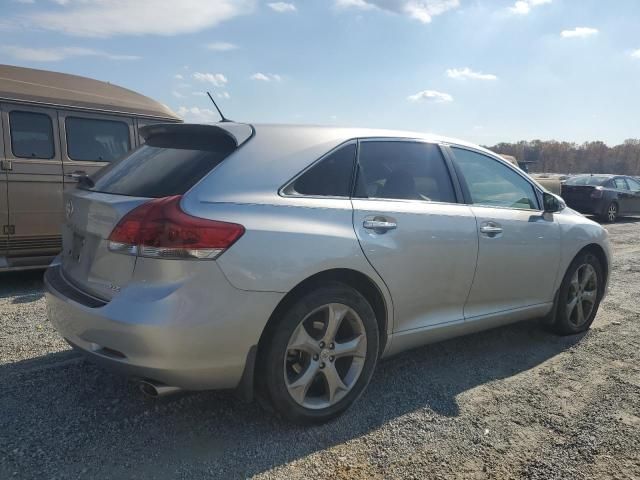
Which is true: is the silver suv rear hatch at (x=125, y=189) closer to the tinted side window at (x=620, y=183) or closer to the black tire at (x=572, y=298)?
the black tire at (x=572, y=298)

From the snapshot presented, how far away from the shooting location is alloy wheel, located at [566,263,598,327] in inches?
177

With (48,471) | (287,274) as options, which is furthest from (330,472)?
(48,471)

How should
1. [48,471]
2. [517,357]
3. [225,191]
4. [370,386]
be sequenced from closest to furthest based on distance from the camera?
[48,471] → [225,191] → [370,386] → [517,357]

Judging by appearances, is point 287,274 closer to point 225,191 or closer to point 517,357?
point 225,191

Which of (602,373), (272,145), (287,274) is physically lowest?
(602,373)

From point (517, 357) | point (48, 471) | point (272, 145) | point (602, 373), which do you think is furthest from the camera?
point (517, 357)

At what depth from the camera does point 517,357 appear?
4051mm

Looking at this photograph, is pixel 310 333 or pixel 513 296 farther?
pixel 513 296

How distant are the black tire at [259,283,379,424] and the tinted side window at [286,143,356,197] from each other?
0.52 metres

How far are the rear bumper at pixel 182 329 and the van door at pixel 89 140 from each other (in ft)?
12.7

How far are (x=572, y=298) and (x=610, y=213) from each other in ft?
43.8

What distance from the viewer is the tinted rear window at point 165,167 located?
2.64 metres

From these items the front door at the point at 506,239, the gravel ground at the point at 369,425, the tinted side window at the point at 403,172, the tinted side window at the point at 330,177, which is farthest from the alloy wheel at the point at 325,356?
the front door at the point at 506,239

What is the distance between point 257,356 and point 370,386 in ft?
3.44
